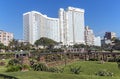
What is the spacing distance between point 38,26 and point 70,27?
1731 centimetres

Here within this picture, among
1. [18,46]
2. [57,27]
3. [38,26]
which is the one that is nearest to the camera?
[18,46]

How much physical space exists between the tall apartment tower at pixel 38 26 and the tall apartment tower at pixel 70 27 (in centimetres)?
326

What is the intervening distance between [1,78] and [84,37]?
495 ft

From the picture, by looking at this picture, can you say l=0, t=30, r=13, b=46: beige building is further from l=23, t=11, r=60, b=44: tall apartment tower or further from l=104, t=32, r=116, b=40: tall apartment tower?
l=104, t=32, r=116, b=40: tall apartment tower

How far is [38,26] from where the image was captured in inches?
5487

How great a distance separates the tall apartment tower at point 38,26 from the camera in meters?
138

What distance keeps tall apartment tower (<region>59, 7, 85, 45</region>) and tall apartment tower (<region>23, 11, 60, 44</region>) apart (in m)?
3.26

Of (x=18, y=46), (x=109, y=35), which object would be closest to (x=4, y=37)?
(x=18, y=46)

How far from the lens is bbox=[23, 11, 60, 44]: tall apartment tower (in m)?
138

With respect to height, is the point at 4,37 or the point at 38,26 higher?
the point at 38,26

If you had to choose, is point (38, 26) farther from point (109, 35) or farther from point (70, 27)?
point (109, 35)

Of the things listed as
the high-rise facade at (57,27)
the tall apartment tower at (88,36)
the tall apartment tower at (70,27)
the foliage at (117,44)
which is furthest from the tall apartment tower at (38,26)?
the foliage at (117,44)

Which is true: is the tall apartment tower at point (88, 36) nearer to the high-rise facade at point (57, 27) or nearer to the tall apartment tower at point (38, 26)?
the high-rise facade at point (57, 27)

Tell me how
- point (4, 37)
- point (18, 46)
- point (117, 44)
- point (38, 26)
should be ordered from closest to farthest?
point (18, 46) < point (117, 44) < point (4, 37) < point (38, 26)
